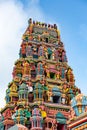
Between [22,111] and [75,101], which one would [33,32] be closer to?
[22,111]

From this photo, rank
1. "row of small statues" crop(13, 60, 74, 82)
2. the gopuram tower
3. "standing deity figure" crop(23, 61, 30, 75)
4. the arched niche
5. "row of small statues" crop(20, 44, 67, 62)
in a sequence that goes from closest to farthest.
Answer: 1. the gopuram tower
2. the arched niche
3. "standing deity figure" crop(23, 61, 30, 75)
4. "row of small statues" crop(13, 60, 74, 82)
5. "row of small statues" crop(20, 44, 67, 62)

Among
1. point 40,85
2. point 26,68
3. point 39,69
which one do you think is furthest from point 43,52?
point 40,85

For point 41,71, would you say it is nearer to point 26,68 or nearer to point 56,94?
point 26,68

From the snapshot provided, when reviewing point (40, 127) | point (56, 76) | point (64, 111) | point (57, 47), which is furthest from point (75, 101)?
point (57, 47)

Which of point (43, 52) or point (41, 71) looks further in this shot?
point (43, 52)

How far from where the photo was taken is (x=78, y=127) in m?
18.4

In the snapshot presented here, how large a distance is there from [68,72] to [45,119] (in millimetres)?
8655

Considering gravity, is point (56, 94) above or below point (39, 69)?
below

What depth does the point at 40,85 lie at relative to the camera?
37.9m

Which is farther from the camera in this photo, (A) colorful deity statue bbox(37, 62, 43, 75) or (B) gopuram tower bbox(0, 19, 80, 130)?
(A) colorful deity statue bbox(37, 62, 43, 75)

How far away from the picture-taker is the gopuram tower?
3625 cm

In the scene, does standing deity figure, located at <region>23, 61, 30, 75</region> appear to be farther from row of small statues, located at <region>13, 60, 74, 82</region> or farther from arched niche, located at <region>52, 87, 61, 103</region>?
arched niche, located at <region>52, 87, 61, 103</region>

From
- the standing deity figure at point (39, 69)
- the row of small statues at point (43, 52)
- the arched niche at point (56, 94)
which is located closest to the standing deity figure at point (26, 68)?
the standing deity figure at point (39, 69)

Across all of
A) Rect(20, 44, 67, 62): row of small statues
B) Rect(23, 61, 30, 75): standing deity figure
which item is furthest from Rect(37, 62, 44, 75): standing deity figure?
Rect(20, 44, 67, 62): row of small statues
